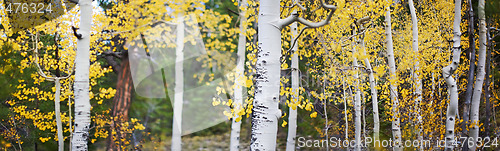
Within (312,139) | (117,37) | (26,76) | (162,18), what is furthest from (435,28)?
(26,76)

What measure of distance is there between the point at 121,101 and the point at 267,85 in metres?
3.68

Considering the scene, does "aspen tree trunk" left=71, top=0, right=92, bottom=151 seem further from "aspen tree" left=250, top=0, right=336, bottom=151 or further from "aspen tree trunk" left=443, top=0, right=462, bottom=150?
"aspen tree trunk" left=443, top=0, right=462, bottom=150

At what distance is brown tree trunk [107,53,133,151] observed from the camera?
15.2 ft

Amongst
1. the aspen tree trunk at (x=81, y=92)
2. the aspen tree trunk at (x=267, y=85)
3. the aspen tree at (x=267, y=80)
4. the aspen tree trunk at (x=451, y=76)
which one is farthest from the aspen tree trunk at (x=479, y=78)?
the aspen tree trunk at (x=81, y=92)

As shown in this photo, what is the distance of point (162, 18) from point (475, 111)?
449 centimetres

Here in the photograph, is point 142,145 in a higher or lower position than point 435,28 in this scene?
lower

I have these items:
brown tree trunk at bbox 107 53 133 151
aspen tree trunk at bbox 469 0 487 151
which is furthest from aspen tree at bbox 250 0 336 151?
brown tree trunk at bbox 107 53 133 151

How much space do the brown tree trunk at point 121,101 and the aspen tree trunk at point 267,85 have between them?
328 centimetres

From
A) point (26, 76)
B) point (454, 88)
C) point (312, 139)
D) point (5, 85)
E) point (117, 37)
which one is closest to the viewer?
point (454, 88)

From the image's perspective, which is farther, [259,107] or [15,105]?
[15,105]

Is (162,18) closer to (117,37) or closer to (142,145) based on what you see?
(117,37)

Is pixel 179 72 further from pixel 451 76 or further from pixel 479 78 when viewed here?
pixel 479 78

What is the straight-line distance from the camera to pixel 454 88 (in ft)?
10.4

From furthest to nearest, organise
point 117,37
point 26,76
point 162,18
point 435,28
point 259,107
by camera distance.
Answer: point 435,28, point 117,37, point 26,76, point 162,18, point 259,107
